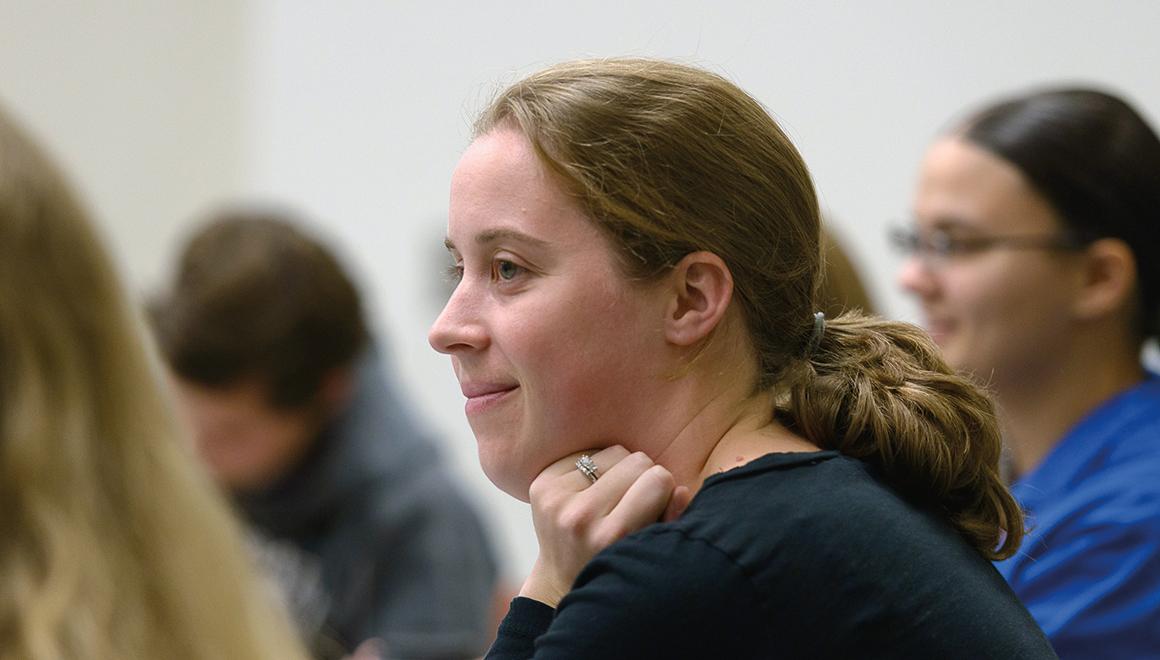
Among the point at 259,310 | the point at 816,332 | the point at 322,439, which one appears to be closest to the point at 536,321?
the point at 816,332

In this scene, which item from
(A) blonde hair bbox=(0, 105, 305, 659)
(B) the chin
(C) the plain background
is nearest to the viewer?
(A) blonde hair bbox=(0, 105, 305, 659)

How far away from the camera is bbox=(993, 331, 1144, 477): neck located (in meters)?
2.33

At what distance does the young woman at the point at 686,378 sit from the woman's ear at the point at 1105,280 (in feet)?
3.37

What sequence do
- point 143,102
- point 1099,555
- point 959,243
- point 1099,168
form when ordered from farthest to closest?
point 143,102 < point 959,243 < point 1099,168 < point 1099,555

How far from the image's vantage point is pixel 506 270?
1.36 metres

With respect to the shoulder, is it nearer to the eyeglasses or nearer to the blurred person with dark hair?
the eyeglasses

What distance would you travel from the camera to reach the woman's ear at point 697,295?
1326 millimetres

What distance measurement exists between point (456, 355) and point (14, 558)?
18.7 inches

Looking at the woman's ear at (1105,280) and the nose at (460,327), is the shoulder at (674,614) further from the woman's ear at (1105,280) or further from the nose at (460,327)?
the woman's ear at (1105,280)

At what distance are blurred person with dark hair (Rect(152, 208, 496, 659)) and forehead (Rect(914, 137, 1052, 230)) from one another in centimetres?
119

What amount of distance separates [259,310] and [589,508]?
71.7 inches

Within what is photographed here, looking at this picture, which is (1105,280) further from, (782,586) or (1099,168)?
(782,586)

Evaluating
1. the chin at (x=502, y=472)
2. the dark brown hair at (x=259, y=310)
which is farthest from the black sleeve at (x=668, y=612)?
the dark brown hair at (x=259, y=310)

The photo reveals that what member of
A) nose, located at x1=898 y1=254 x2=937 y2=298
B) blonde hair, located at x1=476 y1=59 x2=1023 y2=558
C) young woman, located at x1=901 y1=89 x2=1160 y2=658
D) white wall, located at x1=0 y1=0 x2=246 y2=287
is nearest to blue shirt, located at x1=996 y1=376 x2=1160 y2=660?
young woman, located at x1=901 y1=89 x2=1160 y2=658
